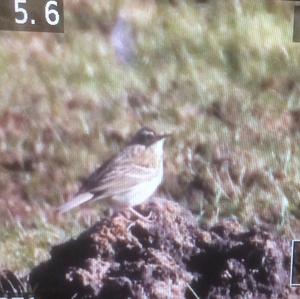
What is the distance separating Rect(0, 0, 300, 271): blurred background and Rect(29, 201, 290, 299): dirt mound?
0.12 ft

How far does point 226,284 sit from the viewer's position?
1203mm

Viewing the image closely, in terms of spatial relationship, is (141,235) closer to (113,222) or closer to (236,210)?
(113,222)

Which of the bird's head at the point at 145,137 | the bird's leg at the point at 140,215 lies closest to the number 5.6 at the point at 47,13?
the bird's head at the point at 145,137

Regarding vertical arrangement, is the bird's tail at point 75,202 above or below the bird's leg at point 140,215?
above

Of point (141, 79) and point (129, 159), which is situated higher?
point (141, 79)

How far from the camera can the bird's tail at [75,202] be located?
3.81 feet

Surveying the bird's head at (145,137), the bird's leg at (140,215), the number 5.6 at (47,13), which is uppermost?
the number 5.6 at (47,13)

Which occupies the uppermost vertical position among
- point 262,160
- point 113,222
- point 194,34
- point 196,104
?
point 194,34

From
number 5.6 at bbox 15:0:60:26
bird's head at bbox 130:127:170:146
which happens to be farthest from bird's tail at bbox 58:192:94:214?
number 5.6 at bbox 15:0:60:26

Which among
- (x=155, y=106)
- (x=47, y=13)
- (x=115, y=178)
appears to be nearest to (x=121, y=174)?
(x=115, y=178)

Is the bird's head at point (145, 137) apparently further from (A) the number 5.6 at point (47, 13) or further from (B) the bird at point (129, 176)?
(A) the number 5.6 at point (47, 13)

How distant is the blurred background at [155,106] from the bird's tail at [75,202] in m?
0.01

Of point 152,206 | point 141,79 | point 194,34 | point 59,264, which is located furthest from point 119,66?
point 59,264

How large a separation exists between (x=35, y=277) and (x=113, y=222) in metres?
0.18
